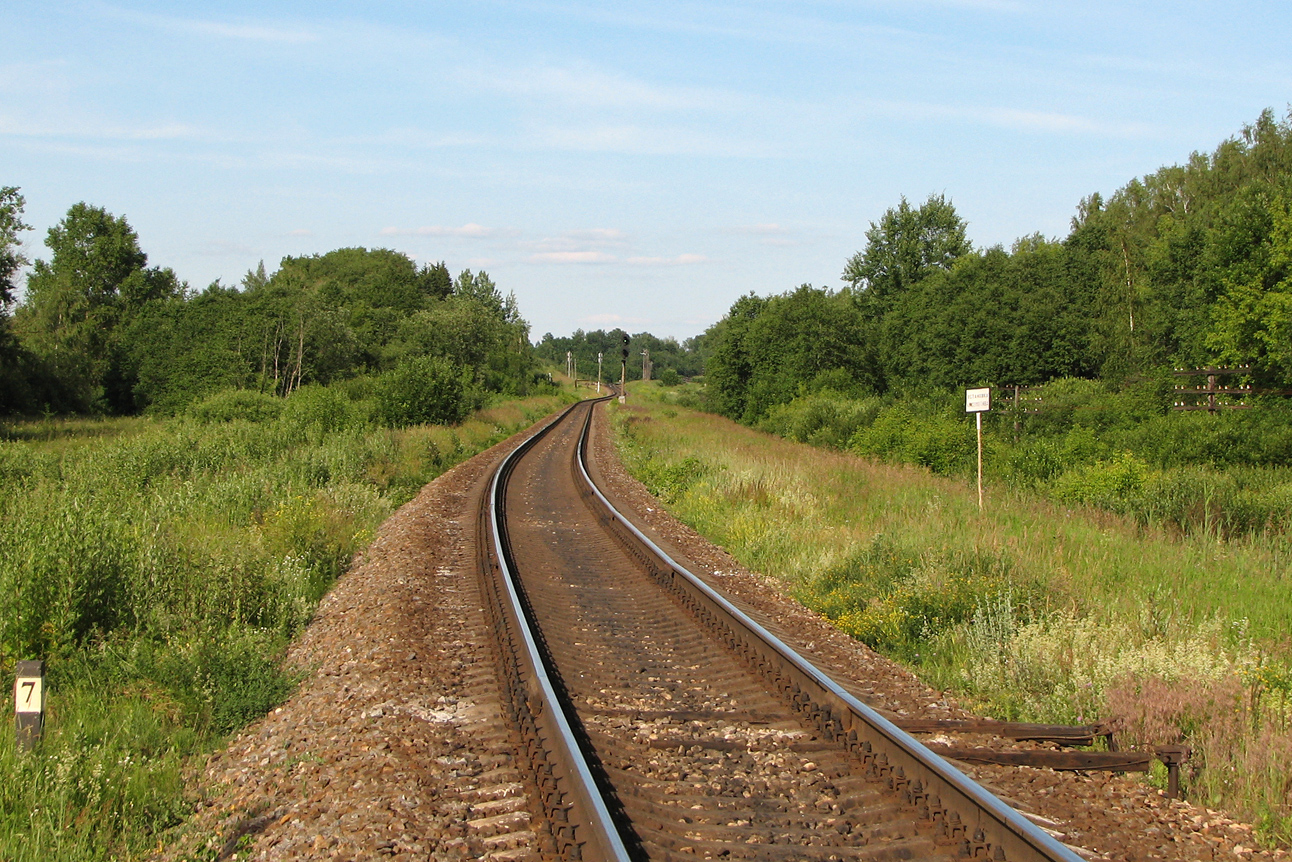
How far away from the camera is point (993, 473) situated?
2302 centimetres

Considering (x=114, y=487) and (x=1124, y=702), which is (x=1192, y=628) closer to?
(x=1124, y=702)

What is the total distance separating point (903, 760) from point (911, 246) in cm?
7007

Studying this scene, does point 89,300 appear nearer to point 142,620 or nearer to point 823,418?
point 823,418

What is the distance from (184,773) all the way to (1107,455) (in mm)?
22442

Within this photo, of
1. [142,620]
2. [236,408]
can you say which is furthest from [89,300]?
[142,620]

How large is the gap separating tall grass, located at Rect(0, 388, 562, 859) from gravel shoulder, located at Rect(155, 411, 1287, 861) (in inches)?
13.2

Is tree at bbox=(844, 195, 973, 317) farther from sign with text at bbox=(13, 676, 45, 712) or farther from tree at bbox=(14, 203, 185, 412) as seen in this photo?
sign with text at bbox=(13, 676, 45, 712)

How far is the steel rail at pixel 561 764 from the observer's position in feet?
13.0

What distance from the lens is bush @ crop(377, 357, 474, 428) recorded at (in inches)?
1254

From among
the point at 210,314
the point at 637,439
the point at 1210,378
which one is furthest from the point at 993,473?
the point at 210,314

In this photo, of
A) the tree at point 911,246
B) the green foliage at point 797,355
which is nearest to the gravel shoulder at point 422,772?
the green foliage at point 797,355

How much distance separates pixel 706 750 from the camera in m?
5.36

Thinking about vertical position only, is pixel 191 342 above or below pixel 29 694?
above

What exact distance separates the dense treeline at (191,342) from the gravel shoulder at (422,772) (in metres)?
24.5
